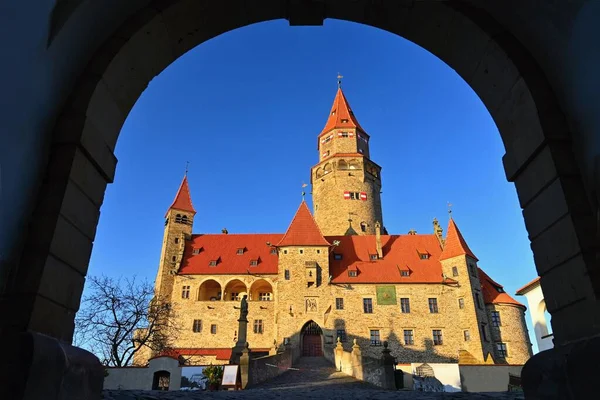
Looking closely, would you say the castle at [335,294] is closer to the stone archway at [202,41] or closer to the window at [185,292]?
the window at [185,292]

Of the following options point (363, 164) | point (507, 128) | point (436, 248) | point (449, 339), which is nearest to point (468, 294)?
point (449, 339)

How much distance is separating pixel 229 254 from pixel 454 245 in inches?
778

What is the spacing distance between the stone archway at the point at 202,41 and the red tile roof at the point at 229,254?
33.8m

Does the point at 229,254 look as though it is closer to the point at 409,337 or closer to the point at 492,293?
the point at 409,337

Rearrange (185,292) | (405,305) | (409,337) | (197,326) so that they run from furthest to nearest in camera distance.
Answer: (185,292) → (197,326) → (405,305) → (409,337)

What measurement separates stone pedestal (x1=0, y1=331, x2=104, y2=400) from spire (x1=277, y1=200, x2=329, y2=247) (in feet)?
107

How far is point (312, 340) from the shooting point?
1249 inches

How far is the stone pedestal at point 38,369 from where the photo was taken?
85.1 inches

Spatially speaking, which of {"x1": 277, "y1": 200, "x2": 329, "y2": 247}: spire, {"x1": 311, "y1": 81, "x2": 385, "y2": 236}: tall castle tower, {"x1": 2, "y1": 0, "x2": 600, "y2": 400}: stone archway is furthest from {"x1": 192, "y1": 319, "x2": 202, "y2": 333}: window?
{"x1": 2, "y1": 0, "x2": 600, "y2": 400}: stone archway

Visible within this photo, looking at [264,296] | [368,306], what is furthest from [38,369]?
[264,296]

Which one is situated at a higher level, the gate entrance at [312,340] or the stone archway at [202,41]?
the gate entrance at [312,340]

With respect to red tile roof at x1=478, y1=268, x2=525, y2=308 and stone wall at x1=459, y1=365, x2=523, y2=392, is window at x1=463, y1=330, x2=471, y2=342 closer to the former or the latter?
Answer: red tile roof at x1=478, y1=268, x2=525, y2=308

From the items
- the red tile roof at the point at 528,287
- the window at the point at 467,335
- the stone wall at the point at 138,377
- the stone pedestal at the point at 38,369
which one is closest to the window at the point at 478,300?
the window at the point at 467,335


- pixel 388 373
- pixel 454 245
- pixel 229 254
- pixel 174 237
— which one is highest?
pixel 174 237
